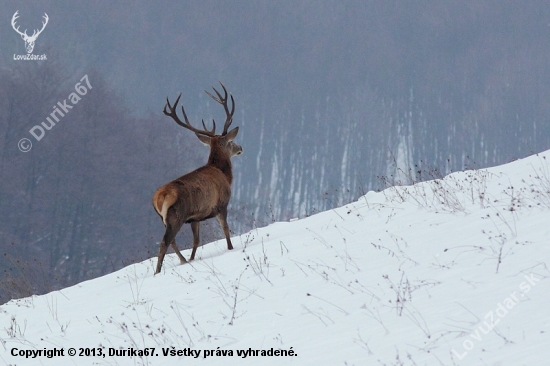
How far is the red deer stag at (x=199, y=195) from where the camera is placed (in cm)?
853

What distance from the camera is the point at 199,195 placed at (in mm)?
9055

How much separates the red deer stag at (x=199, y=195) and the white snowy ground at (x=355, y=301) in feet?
1.82

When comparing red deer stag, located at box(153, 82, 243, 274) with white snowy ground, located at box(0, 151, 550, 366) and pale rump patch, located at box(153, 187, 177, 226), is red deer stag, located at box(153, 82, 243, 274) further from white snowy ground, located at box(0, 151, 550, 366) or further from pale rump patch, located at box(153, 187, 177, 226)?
white snowy ground, located at box(0, 151, 550, 366)

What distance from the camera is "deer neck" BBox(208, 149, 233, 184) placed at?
33.9 feet

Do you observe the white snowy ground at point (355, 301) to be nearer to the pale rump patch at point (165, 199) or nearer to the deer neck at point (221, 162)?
the pale rump patch at point (165, 199)

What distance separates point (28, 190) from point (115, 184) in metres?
4.27

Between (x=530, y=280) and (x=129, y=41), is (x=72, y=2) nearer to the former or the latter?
(x=129, y=41)

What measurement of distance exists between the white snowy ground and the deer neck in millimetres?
1620

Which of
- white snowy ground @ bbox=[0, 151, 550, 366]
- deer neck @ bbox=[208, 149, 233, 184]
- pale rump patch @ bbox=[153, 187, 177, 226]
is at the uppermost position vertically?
deer neck @ bbox=[208, 149, 233, 184]

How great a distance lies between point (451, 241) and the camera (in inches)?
255

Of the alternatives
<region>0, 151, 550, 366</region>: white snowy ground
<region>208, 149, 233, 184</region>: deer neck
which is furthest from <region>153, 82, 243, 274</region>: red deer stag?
<region>0, 151, 550, 366</region>: white snowy ground

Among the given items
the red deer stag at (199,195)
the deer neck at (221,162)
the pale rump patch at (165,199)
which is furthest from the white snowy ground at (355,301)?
the deer neck at (221,162)

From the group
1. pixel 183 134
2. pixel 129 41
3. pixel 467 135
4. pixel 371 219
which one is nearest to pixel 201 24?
pixel 129 41

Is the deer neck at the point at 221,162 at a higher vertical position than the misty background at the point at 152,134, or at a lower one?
lower
